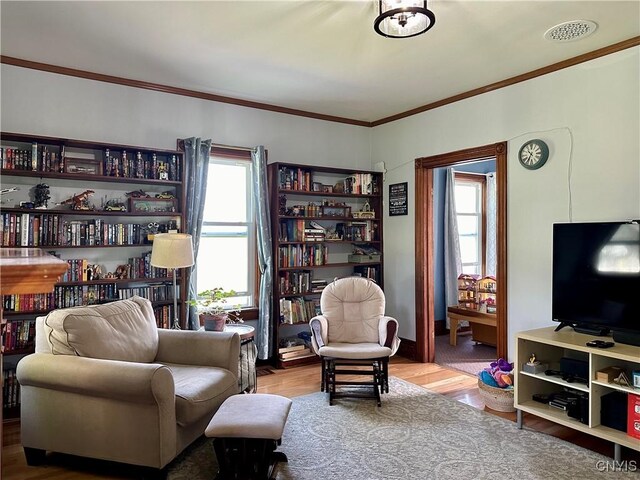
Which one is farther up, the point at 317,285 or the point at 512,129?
the point at 512,129

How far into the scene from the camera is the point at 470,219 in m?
6.54

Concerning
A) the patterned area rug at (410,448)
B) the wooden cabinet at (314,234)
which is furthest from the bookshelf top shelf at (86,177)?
the patterned area rug at (410,448)

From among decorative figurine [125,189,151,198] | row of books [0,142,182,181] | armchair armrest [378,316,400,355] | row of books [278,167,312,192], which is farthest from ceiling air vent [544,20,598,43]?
decorative figurine [125,189,151,198]

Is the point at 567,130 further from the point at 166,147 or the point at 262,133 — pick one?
the point at 166,147

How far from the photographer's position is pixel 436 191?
6160mm

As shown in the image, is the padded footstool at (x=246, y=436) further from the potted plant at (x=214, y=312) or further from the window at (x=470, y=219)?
the window at (x=470, y=219)

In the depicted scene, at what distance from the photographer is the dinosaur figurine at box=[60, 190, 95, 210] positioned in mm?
3579

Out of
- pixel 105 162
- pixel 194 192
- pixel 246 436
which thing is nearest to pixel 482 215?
pixel 194 192

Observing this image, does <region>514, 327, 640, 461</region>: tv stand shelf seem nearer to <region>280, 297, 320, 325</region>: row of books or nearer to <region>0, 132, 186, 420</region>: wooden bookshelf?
<region>280, 297, 320, 325</region>: row of books

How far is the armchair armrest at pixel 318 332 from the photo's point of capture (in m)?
3.72

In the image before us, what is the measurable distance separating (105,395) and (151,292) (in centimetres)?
155

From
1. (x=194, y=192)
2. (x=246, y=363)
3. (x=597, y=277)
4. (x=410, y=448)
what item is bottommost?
(x=410, y=448)

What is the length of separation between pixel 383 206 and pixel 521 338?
2.50m

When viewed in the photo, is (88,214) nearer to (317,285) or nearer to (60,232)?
(60,232)
